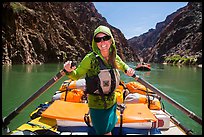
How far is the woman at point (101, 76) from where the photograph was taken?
2873mm

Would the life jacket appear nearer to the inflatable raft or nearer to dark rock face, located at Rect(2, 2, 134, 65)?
the inflatable raft

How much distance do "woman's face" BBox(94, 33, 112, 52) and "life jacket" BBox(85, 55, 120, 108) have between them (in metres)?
Result: 0.13

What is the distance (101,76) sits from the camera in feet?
9.74

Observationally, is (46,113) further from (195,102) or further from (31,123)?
(195,102)

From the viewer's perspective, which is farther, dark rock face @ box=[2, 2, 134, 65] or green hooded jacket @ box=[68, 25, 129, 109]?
dark rock face @ box=[2, 2, 134, 65]

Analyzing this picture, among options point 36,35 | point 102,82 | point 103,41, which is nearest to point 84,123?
Result: point 102,82

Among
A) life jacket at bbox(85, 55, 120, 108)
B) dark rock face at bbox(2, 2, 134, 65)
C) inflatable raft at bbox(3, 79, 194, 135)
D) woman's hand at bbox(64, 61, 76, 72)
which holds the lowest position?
inflatable raft at bbox(3, 79, 194, 135)

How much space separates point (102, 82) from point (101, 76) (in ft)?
0.24

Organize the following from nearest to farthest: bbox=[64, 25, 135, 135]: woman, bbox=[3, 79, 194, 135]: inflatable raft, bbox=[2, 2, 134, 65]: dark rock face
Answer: bbox=[64, 25, 135, 135]: woman < bbox=[3, 79, 194, 135]: inflatable raft < bbox=[2, 2, 134, 65]: dark rock face

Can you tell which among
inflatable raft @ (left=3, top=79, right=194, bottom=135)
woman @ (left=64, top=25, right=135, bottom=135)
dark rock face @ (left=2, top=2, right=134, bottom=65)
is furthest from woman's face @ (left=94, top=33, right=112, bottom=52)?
dark rock face @ (left=2, top=2, right=134, bottom=65)

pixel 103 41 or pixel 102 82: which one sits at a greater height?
pixel 103 41

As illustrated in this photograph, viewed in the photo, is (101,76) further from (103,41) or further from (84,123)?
(84,123)

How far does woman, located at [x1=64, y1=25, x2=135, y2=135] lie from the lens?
2.87 metres

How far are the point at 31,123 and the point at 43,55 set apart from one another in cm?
4544
